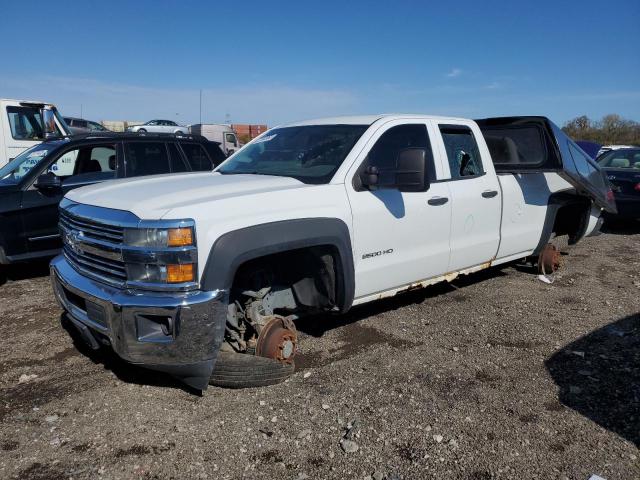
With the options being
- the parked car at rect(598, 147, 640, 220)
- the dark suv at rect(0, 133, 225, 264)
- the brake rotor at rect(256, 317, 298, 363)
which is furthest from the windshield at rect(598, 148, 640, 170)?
the brake rotor at rect(256, 317, 298, 363)

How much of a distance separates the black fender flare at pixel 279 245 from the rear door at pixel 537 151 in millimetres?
2640

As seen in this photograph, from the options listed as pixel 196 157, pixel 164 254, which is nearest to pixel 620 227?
pixel 196 157

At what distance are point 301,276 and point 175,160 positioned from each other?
388cm

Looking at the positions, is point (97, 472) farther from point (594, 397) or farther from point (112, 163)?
point (112, 163)

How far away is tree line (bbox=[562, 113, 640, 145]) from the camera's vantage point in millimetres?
36750

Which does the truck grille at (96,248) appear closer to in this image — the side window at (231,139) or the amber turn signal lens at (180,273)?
the amber turn signal lens at (180,273)

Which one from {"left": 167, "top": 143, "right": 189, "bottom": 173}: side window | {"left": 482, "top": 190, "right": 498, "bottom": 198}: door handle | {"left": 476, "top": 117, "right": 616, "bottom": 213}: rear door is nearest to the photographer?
{"left": 482, "top": 190, "right": 498, "bottom": 198}: door handle

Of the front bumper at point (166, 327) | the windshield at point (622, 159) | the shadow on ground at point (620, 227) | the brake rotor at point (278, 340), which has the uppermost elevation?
the windshield at point (622, 159)

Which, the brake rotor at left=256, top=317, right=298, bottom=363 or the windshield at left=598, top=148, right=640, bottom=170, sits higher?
the windshield at left=598, top=148, right=640, bottom=170

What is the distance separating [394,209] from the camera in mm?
4121

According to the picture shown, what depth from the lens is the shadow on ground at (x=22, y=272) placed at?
6.54 metres

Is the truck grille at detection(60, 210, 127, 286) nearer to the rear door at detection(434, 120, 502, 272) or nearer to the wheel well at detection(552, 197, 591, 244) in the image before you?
the rear door at detection(434, 120, 502, 272)

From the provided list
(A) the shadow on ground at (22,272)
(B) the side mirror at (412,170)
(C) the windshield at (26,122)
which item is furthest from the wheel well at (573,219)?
Result: (C) the windshield at (26,122)

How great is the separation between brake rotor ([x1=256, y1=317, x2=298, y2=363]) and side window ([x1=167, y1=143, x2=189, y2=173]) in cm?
392
